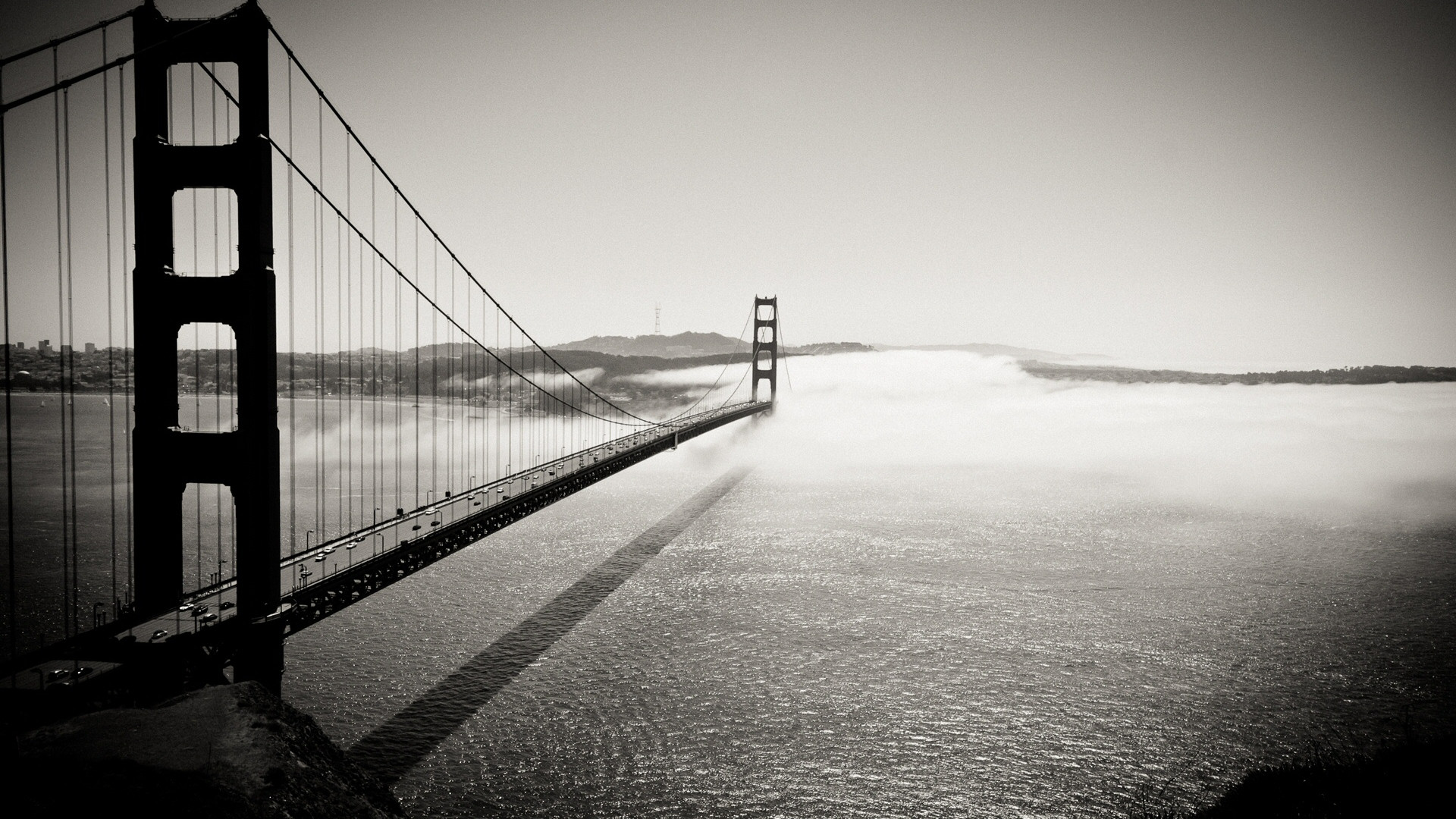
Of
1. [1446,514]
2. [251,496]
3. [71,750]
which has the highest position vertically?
[251,496]

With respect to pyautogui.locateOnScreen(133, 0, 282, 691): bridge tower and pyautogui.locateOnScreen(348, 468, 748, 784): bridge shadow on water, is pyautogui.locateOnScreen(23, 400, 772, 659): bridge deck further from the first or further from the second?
pyautogui.locateOnScreen(348, 468, 748, 784): bridge shadow on water

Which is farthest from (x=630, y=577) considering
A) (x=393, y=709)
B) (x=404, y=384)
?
(x=404, y=384)

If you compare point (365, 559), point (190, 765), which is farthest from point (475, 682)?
point (190, 765)

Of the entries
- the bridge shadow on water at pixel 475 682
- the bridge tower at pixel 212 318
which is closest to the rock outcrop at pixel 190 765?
the bridge tower at pixel 212 318

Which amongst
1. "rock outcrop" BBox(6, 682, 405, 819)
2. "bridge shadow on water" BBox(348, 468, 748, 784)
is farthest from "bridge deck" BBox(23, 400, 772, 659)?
"bridge shadow on water" BBox(348, 468, 748, 784)

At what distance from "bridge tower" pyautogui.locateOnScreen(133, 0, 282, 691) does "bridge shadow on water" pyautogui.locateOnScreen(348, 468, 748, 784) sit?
4.84 m

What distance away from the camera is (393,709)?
16.9 meters

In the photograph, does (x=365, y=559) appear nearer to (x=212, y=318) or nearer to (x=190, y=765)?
(x=212, y=318)

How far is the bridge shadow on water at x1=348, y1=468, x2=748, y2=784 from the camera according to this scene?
48.1ft

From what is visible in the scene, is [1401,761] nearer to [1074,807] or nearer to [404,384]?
[1074,807]

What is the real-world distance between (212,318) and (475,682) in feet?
37.8

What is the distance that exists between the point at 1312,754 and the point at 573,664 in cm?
1766

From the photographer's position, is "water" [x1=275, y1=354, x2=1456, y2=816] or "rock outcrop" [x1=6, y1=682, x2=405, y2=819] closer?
"rock outcrop" [x1=6, y1=682, x2=405, y2=819]

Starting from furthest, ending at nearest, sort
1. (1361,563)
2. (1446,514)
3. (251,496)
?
(1446,514)
(1361,563)
(251,496)
